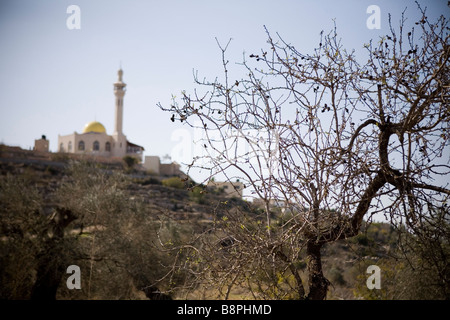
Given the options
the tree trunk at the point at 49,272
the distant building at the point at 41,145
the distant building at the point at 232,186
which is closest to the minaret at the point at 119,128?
the distant building at the point at 41,145

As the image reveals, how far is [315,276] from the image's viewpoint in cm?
454

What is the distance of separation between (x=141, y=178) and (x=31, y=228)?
101 feet

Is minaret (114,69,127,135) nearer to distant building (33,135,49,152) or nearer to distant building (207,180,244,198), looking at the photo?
distant building (33,135,49,152)

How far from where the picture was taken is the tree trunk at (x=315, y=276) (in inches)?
176

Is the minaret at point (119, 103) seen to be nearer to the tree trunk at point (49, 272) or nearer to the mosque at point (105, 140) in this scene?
the mosque at point (105, 140)

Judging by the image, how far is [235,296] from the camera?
11539 millimetres

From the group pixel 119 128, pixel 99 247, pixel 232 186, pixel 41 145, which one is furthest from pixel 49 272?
pixel 119 128

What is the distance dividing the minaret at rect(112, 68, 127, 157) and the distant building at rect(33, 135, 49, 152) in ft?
25.4

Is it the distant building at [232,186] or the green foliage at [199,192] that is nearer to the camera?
the distant building at [232,186]

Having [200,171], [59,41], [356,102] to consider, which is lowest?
[200,171]

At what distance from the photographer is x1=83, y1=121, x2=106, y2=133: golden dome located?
5256 cm

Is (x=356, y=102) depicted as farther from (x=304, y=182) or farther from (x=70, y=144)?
(x=70, y=144)
